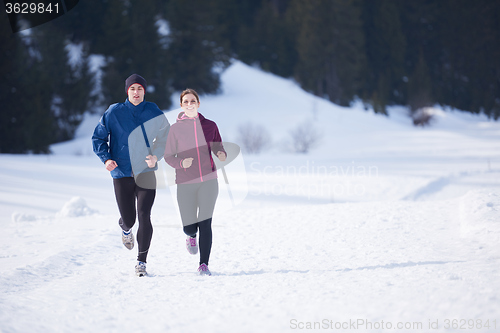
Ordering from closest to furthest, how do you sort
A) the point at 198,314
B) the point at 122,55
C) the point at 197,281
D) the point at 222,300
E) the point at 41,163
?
the point at 198,314 → the point at 222,300 → the point at 197,281 → the point at 41,163 → the point at 122,55

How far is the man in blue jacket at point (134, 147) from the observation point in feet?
11.9

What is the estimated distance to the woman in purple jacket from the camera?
147 inches

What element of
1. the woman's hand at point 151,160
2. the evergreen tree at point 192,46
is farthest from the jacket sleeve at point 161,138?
the evergreen tree at point 192,46

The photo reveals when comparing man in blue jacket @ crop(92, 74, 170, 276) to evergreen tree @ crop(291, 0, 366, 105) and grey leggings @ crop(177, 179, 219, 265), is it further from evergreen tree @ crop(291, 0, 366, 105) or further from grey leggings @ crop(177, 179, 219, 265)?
Result: evergreen tree @ crop(291, 0, 366, 105)

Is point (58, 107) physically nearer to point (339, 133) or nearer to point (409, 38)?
point (339, 133)

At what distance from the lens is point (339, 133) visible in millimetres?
26297

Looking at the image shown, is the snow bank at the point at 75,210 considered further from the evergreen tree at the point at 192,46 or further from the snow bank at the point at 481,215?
the evergreen tree at the point at 192,46

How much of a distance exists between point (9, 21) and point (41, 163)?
10150 millimetres

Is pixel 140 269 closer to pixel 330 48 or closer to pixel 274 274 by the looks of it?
pixel 274 274

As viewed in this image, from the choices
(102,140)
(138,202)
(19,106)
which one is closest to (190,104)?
(102,140)

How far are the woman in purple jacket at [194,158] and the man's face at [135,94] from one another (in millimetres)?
355

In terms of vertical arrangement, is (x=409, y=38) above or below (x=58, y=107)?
above

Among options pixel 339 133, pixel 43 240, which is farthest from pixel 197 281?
pixel 339 133

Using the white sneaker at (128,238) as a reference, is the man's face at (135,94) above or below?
above
